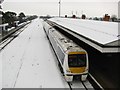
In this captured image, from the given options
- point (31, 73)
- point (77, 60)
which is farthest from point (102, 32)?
point (31, 73)

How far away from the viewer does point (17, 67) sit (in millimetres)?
15844

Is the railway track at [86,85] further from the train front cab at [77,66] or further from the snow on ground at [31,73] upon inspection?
the snow on ground at [31,73]

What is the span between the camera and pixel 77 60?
502 inches

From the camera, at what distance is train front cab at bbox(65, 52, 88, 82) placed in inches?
493

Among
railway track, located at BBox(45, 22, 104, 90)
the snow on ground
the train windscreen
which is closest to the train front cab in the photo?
the train windscreen

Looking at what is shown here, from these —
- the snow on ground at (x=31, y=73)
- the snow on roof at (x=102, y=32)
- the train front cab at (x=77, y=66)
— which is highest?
the snow on roof at (x=102, y=32)

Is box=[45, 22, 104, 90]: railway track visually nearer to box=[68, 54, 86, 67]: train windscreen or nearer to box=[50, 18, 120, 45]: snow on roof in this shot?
box=[68, 54, 86, 67]: train windscreen

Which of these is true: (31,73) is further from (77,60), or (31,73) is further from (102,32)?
(102,32)

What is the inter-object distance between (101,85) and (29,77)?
14.3 ft


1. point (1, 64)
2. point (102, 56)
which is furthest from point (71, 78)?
point (1, 64)

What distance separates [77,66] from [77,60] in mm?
360

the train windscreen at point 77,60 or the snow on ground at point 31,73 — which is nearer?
the snow on ground at point 31,73

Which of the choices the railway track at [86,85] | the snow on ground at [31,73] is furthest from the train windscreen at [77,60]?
the snow on ground at [31,73]

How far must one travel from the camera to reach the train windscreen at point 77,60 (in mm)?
12648
